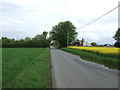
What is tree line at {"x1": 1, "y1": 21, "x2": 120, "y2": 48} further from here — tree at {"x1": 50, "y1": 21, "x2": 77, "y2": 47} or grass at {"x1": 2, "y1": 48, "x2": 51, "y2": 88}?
grass at {"x1": 2, "y1": 48, "x2": 51, "y2": 88}

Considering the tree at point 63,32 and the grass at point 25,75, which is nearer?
the grass at point 25,75

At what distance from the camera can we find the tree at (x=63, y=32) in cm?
7419

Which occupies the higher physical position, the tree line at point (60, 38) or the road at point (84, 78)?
the tree line at point (60, 38)

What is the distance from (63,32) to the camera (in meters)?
75.7

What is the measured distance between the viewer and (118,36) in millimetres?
72438

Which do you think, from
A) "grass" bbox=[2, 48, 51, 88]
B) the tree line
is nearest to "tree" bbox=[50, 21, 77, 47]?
the tree line

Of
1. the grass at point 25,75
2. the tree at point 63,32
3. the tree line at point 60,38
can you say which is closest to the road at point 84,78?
the grass at point 25,75

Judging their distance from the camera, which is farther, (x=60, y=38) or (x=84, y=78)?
(x=60, y=38)

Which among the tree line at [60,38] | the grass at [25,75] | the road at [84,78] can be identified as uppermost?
the tree line at [60,38]

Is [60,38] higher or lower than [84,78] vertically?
higher

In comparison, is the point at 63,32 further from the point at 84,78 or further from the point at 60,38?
the point at 84,78

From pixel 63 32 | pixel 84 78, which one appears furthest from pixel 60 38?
pixel 84 78

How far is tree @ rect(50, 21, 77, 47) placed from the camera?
74.2m

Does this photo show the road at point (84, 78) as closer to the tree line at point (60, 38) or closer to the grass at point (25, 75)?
the grass at point (25, 75)
